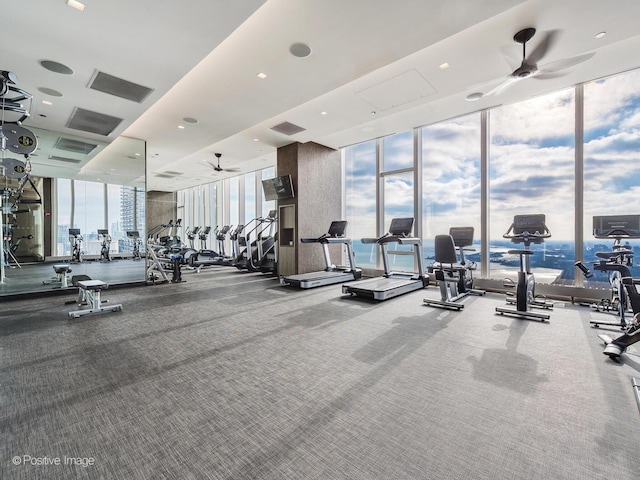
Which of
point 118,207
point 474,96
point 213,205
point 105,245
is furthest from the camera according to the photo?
point 213,205

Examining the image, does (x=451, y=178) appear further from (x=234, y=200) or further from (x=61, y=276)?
(x=234, y=200)

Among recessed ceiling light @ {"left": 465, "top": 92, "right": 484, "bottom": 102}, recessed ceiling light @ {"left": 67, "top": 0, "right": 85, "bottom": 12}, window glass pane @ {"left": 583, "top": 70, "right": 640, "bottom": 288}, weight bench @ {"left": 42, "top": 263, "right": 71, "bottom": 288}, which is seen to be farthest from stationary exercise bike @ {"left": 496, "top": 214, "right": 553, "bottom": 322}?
weight bench @ {"left": 42, "top": 263, "right": 71, "bottom": 288}

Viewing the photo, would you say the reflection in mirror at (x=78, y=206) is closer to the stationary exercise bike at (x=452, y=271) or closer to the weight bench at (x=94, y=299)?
the weight bench at (x=94, y=299)

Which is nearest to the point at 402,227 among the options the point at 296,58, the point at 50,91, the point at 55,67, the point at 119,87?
the point at 296,58

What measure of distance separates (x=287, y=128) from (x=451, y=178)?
13.2 feet

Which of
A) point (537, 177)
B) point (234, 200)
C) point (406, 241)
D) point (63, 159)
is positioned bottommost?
point (406, 241)

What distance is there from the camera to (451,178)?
6.72 metres

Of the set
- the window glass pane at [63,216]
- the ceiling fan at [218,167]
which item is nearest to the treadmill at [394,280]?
the ceiling fan at [218,167]

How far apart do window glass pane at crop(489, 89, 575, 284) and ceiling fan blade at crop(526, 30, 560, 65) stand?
185 cm

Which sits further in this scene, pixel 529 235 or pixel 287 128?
pixel 287 128

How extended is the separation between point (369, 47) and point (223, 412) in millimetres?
4174

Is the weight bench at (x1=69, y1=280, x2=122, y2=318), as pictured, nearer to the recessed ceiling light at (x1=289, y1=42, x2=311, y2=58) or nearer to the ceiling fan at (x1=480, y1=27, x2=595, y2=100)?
the recessed ceiling light at (x1=289, y1=42, x2=311, y2=58)

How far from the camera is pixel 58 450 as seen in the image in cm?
160

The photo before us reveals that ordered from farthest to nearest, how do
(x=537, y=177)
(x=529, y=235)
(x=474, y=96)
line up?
1. (x=537, y=177)
2. (x=474, y=96)
3. (x=529, y=235)
